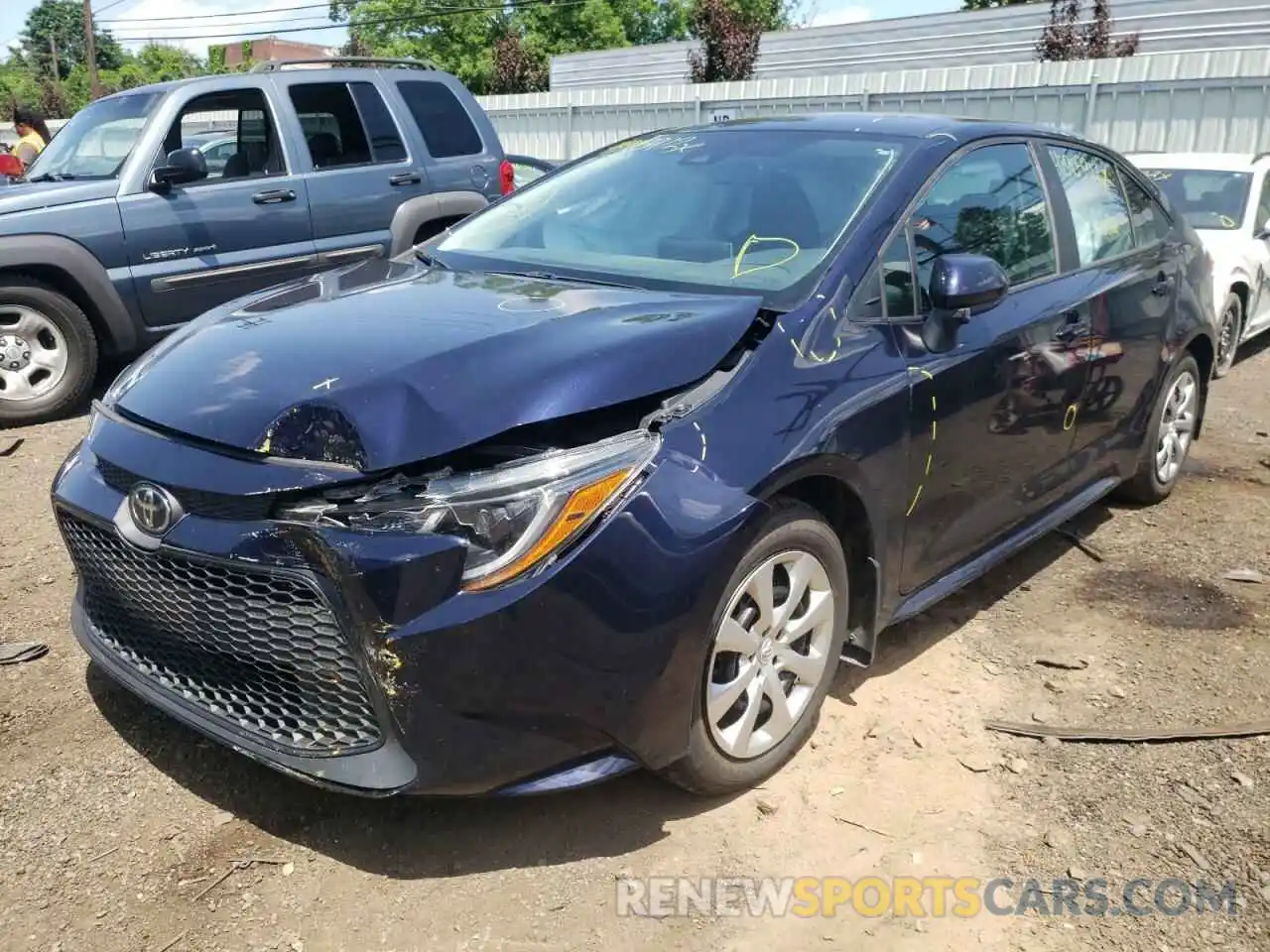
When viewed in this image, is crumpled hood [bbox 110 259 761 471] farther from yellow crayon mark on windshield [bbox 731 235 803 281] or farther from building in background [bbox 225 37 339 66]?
building in background [bbox 225 37 339 66]

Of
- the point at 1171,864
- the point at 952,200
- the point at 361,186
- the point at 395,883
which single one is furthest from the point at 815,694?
the point at 361,186

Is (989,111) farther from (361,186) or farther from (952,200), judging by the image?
(952,200)

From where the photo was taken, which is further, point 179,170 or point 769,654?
point 179,170

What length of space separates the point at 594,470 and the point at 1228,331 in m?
6.98

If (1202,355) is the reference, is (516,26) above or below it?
above

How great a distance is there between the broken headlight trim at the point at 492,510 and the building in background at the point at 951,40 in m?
19.7

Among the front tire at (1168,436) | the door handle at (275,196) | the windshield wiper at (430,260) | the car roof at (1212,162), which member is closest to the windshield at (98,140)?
the door handle at (275,196)

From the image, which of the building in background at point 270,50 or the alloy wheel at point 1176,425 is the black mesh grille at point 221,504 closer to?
the alloy wheel at point 1176,425

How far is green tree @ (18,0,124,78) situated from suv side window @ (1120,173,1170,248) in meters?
97.2

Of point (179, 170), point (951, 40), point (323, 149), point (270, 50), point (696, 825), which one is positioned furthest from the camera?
point (270, 50)

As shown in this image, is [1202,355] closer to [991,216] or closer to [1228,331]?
[991,216]

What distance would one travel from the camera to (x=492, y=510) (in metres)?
2.29

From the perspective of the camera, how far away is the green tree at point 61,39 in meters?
86.8

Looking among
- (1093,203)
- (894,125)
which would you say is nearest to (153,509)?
(894,125)
